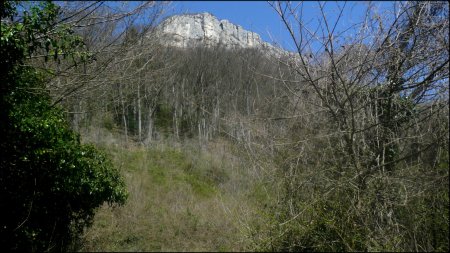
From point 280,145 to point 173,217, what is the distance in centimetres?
499

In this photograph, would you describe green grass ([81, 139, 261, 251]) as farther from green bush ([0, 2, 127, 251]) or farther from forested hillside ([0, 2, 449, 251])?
green bush ([0, 2, 127, 251])

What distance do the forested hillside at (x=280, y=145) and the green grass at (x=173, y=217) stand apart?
6 centimetres

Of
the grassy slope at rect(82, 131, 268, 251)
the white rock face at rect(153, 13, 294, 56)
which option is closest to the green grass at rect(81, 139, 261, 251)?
the grassy slope at rect(82, 131, 268, 251)

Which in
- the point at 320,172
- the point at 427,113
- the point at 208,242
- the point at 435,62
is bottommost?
the point at 208,242

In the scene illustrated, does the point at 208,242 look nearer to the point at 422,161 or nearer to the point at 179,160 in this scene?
the point at 422,161

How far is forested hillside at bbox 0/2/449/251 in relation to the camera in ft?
17.1

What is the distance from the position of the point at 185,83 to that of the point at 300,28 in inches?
948

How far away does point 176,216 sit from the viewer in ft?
36.5

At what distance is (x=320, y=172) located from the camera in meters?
6.09

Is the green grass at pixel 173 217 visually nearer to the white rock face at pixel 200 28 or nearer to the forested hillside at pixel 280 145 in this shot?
the forested hillside at pixel 280 145

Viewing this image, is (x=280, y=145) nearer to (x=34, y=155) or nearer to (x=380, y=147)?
(x=380, y=147)

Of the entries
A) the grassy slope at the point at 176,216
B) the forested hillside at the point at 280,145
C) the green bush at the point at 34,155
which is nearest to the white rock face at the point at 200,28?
the forested hillside at the point at 280,145

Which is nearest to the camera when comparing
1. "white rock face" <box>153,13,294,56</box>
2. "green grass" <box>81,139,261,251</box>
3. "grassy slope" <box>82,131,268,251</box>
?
"grassy slope" <box>82,131,268,251</box>

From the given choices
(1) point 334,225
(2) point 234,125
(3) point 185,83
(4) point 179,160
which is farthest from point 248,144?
(3) point 185,83
